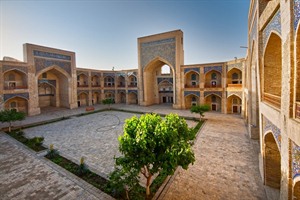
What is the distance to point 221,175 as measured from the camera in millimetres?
5527

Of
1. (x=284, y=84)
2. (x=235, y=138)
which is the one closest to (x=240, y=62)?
(x=235, y=138)

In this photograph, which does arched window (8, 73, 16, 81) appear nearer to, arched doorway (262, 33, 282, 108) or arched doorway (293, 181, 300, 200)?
arched doorway (262, 33, 282, 108)

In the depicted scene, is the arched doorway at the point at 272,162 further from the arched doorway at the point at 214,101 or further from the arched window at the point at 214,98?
the arched window at the point at 214,98

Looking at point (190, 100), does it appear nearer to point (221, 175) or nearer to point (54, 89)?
point (221, 175)

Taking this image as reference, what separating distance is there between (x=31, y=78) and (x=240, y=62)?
69.0 ft

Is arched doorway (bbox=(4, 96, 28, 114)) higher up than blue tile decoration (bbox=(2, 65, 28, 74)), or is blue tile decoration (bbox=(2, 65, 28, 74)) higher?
blue tile decoration (bbox=(2, 65, 28, 74))

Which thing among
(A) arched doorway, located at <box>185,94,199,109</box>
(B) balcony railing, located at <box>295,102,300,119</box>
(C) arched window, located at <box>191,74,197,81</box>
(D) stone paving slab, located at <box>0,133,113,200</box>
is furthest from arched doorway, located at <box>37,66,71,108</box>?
(B) balcony railing, located at <box>295,102,300,119</box>

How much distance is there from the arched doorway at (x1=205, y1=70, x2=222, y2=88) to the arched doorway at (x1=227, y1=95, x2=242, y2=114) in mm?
2066

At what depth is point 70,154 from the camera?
290 inches

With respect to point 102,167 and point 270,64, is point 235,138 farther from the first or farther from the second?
point 102,167

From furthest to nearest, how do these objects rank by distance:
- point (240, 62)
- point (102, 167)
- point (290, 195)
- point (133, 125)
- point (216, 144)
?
point (240, 62) → point (216, 144) → point (102, 167) → point (133, 125) → point (290, 195)

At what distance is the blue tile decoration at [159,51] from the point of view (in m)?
18.7

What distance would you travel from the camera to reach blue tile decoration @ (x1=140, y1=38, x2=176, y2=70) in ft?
61.4

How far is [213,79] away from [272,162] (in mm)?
13736
